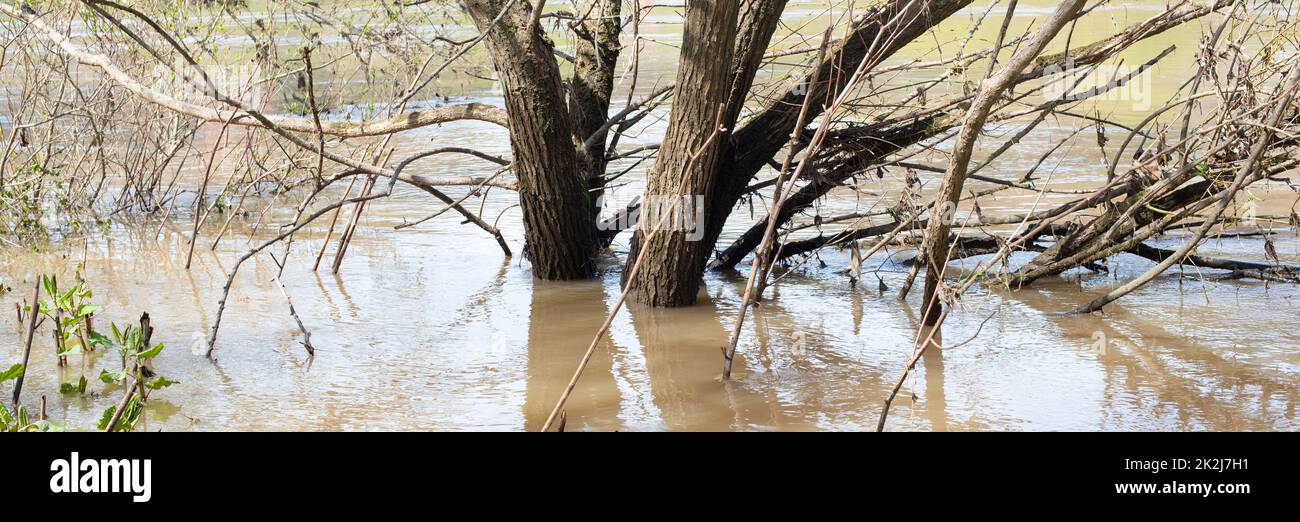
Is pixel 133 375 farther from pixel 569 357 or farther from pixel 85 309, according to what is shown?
pixel 569 357

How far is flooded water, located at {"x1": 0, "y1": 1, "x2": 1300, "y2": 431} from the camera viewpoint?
4.57 metres

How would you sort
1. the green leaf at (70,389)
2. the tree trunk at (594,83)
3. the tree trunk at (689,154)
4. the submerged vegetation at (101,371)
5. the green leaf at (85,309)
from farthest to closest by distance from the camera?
1. the tree trunk at (594,83)
2. the tree trunk at (689,154)
3. the green leaf at (70,389)
4. the green leaf at (85,309)
5. the submerged vegetation at (101,371)

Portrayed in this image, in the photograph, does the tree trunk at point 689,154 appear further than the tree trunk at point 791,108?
No

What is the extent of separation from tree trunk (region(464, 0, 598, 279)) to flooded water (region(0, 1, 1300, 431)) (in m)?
0.21

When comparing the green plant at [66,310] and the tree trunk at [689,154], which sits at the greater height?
the tree trunk at [689,154]

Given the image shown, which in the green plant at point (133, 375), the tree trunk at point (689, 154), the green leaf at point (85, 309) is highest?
the tree trunk at point (689, 154)

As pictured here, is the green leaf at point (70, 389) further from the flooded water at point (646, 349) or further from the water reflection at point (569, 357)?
the water reflection at point (569, 357)

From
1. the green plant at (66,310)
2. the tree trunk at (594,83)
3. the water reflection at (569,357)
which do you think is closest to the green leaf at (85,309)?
the green plant at (66,310)

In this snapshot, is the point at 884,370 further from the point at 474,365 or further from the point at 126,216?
the point at 126,216

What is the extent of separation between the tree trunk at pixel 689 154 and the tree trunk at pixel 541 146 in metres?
0.54

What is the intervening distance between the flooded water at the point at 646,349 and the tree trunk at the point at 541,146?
0.68 ft

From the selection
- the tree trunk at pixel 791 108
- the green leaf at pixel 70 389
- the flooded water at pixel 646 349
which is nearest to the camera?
the flooded water at pixel 646 349

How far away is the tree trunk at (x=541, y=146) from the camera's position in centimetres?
601

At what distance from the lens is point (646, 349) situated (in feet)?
18.4
